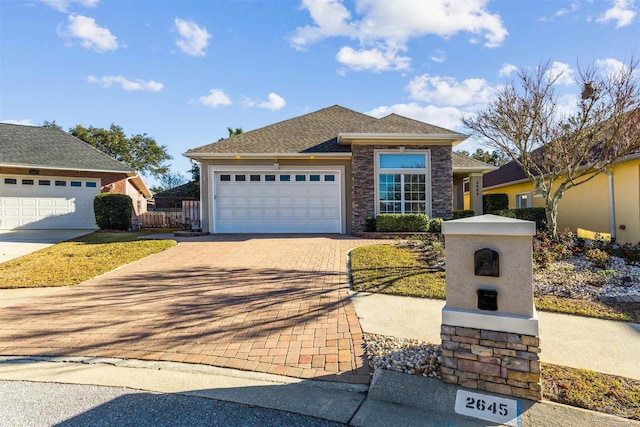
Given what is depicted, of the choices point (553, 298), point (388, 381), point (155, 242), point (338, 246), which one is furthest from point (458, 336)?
point (155, 242)

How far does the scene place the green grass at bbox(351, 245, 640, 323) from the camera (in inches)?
181

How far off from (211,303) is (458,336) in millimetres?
3708

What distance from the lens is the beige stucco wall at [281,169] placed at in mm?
13555

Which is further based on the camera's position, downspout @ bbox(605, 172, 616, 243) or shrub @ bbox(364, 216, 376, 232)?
shrub @ bbox(364, 216, 376, 232)

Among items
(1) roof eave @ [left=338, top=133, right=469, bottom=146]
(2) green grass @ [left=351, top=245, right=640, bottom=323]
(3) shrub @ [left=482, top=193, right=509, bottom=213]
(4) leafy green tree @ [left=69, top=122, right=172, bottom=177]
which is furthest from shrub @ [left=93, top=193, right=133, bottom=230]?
(4) leafy green tree @ [left=69, top=122, right=172, bottom=177]

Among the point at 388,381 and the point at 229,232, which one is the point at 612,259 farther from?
the point at 229,232

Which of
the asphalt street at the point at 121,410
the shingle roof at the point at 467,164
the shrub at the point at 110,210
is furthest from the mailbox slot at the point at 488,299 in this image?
the shrub at the point at 110,210

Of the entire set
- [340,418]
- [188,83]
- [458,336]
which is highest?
[188,83]

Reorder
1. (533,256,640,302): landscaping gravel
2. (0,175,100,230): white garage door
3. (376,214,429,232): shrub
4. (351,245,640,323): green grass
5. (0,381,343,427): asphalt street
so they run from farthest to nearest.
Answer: (0,175,100,230): white garage door → (376,214,429,232): shrub → (533,256,640,302): landscaping gravel → (351,245,640,323): green grass → (0,381,343,427): asphalt street

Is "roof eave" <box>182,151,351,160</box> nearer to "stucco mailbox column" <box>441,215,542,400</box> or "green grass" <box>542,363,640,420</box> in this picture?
"stucco mailbox column" <box>441,215,542,400</box>

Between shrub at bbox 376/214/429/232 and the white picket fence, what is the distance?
10.3m

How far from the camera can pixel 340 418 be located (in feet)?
8.00

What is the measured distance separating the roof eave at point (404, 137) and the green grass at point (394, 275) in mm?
5642

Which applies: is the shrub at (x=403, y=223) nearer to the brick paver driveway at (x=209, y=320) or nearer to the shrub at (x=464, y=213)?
the shrub at (x=464, y=213)
